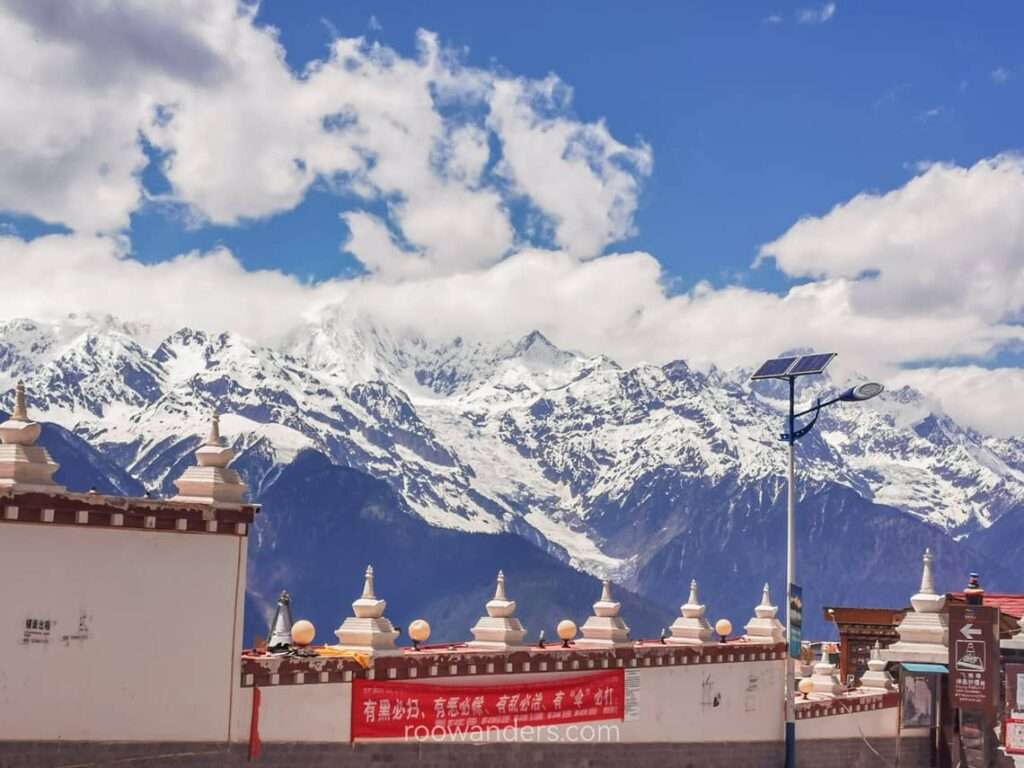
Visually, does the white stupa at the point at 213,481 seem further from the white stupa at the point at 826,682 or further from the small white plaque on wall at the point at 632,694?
the white stupa at the point at 826,682

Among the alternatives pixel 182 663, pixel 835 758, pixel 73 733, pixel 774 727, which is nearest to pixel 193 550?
pixel 182 663

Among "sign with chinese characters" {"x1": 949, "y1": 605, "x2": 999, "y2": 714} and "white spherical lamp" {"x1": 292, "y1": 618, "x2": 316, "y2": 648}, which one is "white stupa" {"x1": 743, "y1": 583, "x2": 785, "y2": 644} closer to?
"sign with chinese characters" {"x1": 949, "y1": 605, "x2": 999, "y2": 714}

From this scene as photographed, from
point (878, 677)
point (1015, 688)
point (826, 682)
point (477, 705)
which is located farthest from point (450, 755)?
point (1015, 688)

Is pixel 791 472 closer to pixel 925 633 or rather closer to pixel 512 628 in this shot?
pixel 925 633

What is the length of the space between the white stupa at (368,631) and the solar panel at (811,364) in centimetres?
1505

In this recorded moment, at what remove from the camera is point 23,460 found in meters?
26.7

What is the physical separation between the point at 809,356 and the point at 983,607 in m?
9.55

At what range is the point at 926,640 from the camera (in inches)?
1886

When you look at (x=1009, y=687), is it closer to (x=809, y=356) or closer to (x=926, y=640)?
(x=926, y=640)

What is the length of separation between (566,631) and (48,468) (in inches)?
565

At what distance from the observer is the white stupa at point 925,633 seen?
4759 centimetres

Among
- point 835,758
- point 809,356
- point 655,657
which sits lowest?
point 835,758

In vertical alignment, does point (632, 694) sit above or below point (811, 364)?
below

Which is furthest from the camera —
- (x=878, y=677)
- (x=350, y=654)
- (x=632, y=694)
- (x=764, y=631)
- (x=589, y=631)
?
(x=878, y=677)
